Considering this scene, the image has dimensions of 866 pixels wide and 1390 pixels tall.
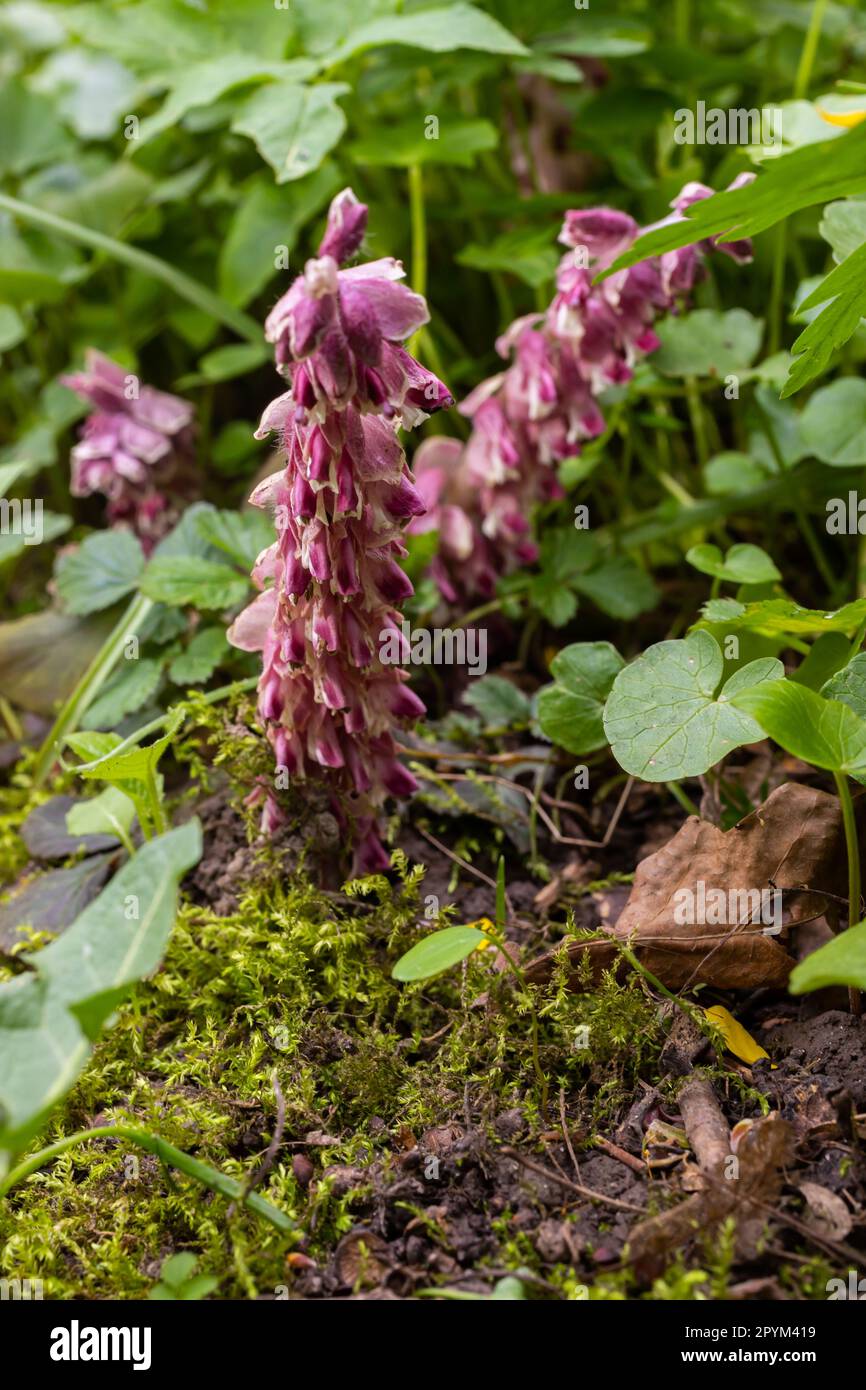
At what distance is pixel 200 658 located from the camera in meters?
1.75

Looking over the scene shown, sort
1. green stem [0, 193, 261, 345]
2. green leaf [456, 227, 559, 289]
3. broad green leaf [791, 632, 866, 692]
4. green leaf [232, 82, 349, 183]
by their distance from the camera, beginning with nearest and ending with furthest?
broad green leaf [791, 632, 866, 692] < green leaf [232, 82, 349, 183] < green leaf [456, 227, 559, 289] < green stem [0, 193, 261, 345]

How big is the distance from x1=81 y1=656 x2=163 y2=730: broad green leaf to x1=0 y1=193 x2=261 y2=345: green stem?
0.79m

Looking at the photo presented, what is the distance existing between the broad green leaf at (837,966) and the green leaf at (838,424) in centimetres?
100

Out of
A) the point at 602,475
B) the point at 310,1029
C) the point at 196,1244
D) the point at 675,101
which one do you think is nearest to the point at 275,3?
the point at 675,101

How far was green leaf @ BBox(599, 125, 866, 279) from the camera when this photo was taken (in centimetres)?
112

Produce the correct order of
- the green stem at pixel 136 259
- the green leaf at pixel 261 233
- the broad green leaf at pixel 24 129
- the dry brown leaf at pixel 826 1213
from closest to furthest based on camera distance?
the dry brown leaf at pixel 826 1213
the green stem at pixel 136 259
the green leaf at pixel 261 233
the broad green leaf at pixel 24 129

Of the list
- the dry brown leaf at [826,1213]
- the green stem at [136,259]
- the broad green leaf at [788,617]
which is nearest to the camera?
the dry brown leaf at [826,1213]

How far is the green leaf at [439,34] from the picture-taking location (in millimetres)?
1857

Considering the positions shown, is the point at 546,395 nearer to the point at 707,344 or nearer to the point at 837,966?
the point at 707,344

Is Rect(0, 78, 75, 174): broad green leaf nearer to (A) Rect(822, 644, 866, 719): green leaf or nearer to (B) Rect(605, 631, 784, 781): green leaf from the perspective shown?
(B) Rect(605, 631, 784, 781): green leaf

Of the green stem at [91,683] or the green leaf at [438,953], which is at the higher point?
the green stem at [91,683]

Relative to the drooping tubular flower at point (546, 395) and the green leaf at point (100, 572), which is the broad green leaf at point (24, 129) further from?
the drooping tubular flower at point (546, 395)

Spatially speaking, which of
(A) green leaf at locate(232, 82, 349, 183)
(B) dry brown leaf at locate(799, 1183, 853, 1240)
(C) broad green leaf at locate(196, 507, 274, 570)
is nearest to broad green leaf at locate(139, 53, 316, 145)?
(A) green leaf at locate(232, 82, 349, 183)

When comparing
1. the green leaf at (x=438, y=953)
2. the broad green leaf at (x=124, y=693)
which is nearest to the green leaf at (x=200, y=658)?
the broad green leaf at (x=124, y=693)
